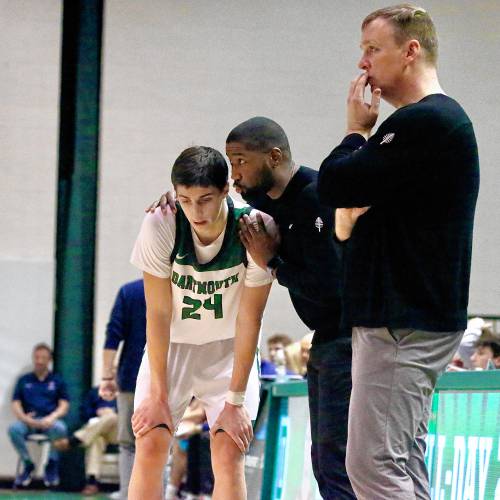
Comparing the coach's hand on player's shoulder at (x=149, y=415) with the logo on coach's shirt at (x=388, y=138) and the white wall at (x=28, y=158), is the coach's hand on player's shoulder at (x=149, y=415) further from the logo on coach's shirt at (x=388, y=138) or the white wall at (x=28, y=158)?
the white wall at (x=28, y=158)

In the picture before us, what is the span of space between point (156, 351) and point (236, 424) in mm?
433

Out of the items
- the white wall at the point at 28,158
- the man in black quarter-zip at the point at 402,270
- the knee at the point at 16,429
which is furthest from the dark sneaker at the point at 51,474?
the man in black quarter-zip at the point at 402,270

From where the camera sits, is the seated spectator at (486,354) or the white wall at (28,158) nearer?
the seated spectator at (486,354)

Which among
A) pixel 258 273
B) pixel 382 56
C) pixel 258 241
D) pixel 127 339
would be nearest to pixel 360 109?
pixel 382 56

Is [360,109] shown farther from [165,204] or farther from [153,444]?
[153,444]

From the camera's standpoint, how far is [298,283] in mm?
3898

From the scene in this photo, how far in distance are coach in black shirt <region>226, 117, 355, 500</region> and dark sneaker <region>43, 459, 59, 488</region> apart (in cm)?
917

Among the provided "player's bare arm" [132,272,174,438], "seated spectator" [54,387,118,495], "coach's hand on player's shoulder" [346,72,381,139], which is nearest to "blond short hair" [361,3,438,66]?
"coach's hand on player's shoulder" [346,72,381,139]


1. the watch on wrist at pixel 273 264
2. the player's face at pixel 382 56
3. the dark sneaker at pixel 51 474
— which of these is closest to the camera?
the player's face at pixel 382 56

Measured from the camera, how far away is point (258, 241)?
4.05 meters

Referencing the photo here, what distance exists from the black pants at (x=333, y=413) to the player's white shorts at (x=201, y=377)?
0.37 m

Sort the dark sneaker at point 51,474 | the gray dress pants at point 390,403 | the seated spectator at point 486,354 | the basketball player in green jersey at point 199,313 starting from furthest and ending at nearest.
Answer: the dark sneaker at point 51,474, the seated spectator at point 486,354, the basketball player in green jersey at point 199,313, the gray dress pants at point 390,403

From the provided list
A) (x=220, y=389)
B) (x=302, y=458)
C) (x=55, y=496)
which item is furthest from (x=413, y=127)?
(x=55, y=496)

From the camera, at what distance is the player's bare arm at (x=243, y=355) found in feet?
13.6
